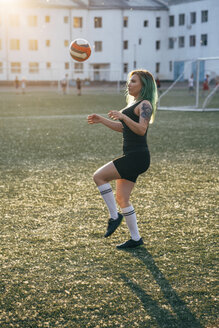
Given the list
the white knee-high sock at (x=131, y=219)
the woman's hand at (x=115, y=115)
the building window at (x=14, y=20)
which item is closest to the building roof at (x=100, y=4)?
the building window at (x=14, y=20)

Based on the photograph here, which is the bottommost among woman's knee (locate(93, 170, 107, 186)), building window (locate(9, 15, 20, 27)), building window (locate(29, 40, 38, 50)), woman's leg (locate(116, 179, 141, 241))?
woman's leg (locate(116, 179, 141, 241))

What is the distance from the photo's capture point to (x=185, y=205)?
23.9ft

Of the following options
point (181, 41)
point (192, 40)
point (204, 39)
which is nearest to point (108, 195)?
point (204, 39)

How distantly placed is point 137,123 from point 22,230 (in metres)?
2.12

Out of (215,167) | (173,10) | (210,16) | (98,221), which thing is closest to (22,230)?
(98,221)

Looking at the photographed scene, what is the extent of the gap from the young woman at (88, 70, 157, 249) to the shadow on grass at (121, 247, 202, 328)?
777mm

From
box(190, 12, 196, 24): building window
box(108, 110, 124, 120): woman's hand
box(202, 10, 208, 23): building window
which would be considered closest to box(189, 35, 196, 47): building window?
box(190, 12, 196, 24): building window

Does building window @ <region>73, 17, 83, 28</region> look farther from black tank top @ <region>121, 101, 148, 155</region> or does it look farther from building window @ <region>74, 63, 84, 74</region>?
black tank top @ <region>121, 101, 148, 155</region>

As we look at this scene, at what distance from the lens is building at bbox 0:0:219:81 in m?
69.7

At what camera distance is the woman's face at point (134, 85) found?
16.7ft

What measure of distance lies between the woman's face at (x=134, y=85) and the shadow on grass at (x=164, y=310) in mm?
1739

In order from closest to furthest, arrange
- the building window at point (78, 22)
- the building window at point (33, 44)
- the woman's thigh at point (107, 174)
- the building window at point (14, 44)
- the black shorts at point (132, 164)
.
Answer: the black shorts at point (132, 164)
the woman's thigh at point (107, 174)
the building window at point (14, 44)
the building window at point (33, 44)
the building window at point (78, 22)

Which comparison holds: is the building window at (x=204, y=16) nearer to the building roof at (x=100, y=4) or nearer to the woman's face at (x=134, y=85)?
the building roof at (x=100, y=4)

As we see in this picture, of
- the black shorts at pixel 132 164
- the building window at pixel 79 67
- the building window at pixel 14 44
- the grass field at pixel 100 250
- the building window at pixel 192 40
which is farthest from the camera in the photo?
the building window at pixel 192 40
